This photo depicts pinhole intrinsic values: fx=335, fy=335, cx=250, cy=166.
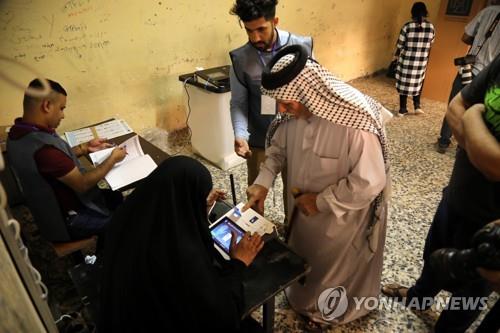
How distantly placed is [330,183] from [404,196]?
172 centimetres

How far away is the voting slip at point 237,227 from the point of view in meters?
1.44

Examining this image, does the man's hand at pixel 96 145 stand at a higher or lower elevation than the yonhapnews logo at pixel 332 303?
higher

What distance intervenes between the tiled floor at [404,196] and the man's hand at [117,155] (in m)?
1.14

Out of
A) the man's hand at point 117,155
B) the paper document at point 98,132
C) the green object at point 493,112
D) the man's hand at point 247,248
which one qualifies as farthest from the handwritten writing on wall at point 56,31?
the green object at point 493,112

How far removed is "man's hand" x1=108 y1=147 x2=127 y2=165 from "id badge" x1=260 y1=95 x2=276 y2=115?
0.85 meters

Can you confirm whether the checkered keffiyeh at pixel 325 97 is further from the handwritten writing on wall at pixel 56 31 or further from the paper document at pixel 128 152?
the handwritten writing on wall at pixel 56 31

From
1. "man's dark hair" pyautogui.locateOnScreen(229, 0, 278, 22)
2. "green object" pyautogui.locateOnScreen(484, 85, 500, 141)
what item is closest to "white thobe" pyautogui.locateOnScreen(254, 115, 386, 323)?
"green object" pyautogui.locateOnScreen(484, 85, 500, 141)

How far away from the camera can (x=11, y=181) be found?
257cm

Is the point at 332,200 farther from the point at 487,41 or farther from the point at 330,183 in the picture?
the point at 487,41

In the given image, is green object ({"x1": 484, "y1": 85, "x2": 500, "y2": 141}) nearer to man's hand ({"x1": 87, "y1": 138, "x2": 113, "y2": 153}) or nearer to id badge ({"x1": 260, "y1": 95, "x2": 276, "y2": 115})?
id badge ({"x1": 260, "y1": 95, "x2": 276, "y2": 115})

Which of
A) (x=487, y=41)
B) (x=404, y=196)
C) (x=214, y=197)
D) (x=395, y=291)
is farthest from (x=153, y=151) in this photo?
(x=487, y=41)

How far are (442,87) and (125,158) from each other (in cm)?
443

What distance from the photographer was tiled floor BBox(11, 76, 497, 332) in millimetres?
1829

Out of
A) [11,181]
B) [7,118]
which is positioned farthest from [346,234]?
[7,118]
